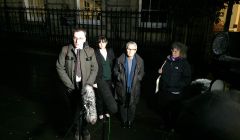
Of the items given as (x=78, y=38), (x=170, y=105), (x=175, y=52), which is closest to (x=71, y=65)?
(x=78, y=38)

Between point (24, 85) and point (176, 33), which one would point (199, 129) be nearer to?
point (24, 85)

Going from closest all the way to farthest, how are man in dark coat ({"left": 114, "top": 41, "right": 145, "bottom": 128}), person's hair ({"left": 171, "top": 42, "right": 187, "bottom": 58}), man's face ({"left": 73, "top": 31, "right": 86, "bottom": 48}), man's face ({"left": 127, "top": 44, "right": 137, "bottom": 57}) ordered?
1. man's face ({"left": 73, "top": 31, "right": 86, "bottom": 48})
2. person's hair ({"left": 171, "top": 42, "right": 187, "bottom": 58})
3. man's face ({"left": 127, "top": 44, "right": 137, "bottom": 57})
4. man in dark coat ({"left": 114, "top": 41, "right": 145, "bottom": 128})

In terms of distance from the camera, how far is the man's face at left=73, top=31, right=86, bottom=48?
3.88m

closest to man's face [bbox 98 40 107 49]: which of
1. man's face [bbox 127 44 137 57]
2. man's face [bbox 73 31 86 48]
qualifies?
man's face [bbox 127 44 137 57]

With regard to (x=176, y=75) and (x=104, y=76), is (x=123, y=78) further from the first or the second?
(x=176, y=75)

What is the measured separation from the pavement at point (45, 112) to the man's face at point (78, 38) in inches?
37.4

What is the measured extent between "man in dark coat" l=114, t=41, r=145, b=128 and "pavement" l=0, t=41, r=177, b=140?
611 mm

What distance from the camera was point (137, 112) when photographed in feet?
18.4

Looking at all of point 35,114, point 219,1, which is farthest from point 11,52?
point 219,1

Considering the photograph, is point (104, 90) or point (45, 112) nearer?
point (104, 90)

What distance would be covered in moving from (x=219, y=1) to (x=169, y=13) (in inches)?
123

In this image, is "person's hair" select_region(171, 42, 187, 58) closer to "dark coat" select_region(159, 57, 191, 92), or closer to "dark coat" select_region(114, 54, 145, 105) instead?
"dark coat" select_region(159, 57, 191, 92)

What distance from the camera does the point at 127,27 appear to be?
36.5 feet

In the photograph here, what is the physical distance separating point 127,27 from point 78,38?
744 cm
